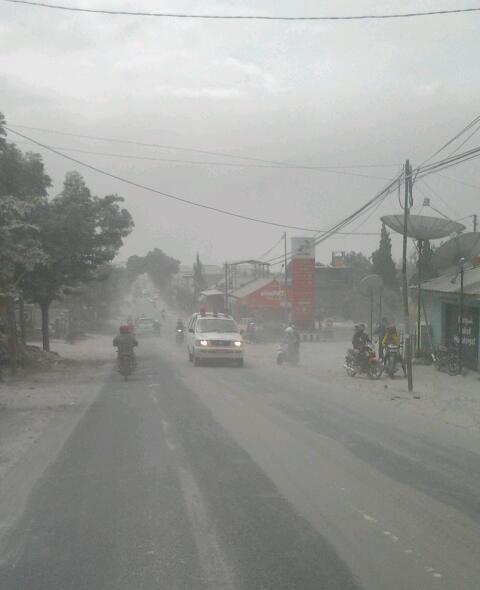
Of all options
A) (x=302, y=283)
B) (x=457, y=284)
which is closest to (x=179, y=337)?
(x=302, y=283)

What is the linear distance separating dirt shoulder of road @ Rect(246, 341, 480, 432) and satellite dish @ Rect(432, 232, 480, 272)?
146 inches

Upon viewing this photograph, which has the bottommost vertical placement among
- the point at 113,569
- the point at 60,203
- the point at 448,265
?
the point at 113,569

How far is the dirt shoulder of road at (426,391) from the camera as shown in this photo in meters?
13.7

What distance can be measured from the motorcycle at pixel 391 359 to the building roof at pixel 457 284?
99.9 inches

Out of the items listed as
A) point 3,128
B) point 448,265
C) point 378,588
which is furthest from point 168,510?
point 448,265

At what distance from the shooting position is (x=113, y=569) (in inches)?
201

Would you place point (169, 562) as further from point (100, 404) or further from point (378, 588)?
point (100, 404)

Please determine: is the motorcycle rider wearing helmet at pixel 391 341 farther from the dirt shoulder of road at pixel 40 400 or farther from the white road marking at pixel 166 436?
the white road marking at pixel 166 436

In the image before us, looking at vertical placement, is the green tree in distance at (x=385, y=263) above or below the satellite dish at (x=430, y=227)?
above

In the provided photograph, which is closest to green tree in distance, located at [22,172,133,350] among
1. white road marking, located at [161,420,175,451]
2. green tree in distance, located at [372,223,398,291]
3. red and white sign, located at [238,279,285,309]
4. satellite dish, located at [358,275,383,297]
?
satellite dish, located at [358,275,383,297]

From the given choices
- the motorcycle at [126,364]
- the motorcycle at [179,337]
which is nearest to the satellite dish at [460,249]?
the motorcycle at [126,364]

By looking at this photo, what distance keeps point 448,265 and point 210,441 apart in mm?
16583

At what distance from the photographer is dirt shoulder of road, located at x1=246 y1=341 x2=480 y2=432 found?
13.7 meters

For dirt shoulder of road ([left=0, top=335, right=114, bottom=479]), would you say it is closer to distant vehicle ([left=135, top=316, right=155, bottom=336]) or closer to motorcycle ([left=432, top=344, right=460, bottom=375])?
motorcycle ([left=432, top=344, right=460, bottom=375])
